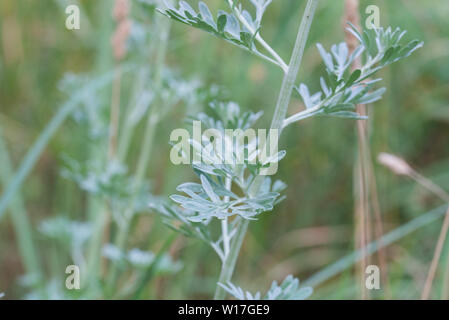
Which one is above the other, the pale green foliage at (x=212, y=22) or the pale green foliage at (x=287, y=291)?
the pale green foliage at (x=212, y=22)

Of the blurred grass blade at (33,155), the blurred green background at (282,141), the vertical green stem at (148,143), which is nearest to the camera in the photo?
the blurred grass blade at (33,155)

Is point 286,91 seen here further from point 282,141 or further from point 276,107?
point 282,141

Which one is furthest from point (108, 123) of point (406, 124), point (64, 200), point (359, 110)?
point (406, 124)

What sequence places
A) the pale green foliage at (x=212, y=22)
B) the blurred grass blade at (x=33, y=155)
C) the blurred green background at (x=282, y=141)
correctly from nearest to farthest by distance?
the pale green foliage at (x=212, y=22), the blurred grass blade at (x=33, y=155), the blurred green background at (x=282, y=141)

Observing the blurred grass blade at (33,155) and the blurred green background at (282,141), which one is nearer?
the blurred grass blade at (33,155)

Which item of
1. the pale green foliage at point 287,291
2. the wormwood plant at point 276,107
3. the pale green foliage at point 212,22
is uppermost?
the pale green foliage at point 212,22

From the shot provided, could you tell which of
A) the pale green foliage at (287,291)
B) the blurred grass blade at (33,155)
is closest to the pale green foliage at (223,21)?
the pale green foliage at (287,291)

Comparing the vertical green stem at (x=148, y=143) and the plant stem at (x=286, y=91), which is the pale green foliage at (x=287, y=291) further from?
the vertical green stem at (x=148, y=143)

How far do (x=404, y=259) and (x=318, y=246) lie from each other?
0.41 meters

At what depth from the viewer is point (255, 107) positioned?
2.02 m

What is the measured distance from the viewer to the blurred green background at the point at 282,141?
1719 mm

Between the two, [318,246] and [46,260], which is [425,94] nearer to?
[318,246]

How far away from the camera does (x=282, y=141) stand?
6.03ft

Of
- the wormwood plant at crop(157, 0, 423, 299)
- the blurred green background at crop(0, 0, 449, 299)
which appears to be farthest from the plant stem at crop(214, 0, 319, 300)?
the blurred green background at crop(0, 0, 449, 299)
